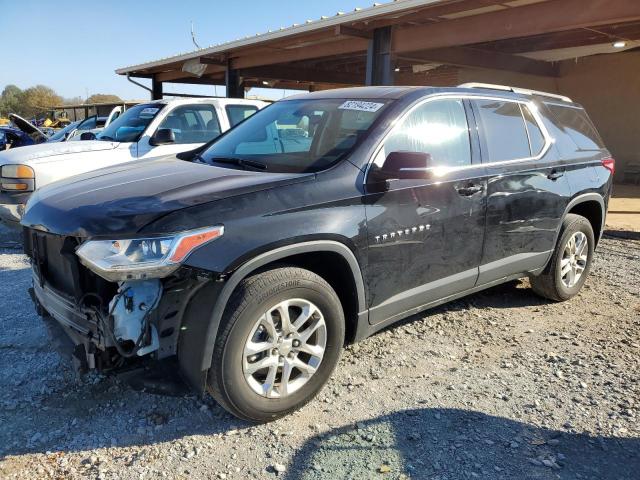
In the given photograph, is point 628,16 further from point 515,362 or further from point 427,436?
point 427,436

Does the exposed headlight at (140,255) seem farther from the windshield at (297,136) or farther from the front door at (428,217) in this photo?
the front door at (428,217)

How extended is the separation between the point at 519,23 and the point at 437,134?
19.8 ft

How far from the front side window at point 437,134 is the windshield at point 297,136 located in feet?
0.69

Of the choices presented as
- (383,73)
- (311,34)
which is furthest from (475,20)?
(311,34)

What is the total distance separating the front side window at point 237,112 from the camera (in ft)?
24.1

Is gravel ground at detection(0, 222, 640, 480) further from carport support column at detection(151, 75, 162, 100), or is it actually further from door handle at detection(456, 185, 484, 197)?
carport support column at detection(151, 75, 162, 100)

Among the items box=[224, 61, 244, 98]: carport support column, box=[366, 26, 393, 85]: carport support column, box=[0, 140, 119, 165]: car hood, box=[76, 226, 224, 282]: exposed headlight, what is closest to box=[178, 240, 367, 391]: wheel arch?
box=[76, 226, 224, 282]: exposed headlight

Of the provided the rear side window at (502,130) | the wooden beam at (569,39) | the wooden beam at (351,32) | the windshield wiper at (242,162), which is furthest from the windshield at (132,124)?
the wooden beam at (569,39)

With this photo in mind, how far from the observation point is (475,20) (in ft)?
29.6

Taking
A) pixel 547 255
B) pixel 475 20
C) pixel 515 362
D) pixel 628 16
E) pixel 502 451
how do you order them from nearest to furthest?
1. pixel 502 451
2. pixel 515 362
3. pixel 547 255
4. pixel 628 16
5. pixel 475 20

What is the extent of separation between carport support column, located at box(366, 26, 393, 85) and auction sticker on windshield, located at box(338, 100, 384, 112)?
6.60 metres

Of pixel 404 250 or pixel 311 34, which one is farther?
pixel 311 34

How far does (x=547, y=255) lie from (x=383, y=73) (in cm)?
647

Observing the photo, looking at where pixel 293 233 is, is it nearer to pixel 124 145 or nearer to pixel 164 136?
pixel 164 136
